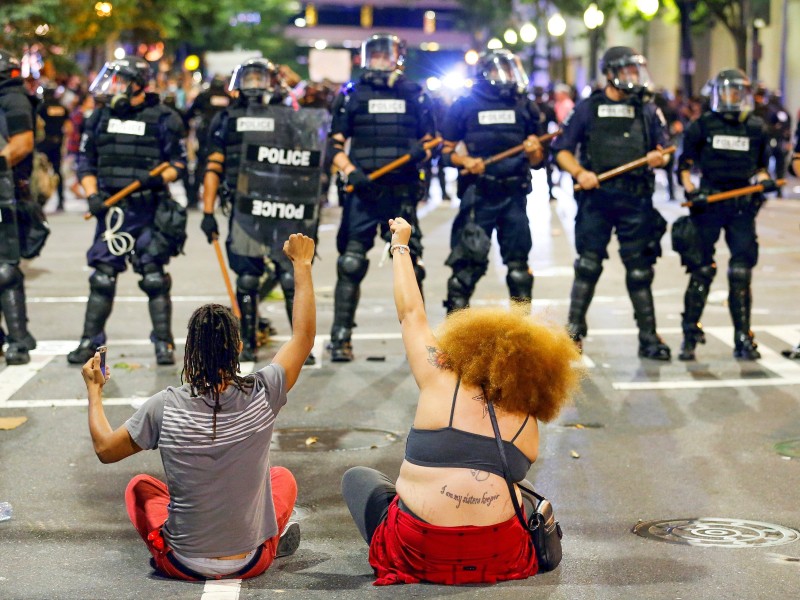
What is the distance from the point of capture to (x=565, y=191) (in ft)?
89.7

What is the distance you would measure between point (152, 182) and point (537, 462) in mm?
3864

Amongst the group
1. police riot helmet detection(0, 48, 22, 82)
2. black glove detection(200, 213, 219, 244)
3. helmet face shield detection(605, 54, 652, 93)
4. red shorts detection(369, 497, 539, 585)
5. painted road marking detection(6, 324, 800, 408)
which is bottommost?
painted road marking detection(6, 324, 800, 408)

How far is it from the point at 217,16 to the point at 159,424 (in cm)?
5429

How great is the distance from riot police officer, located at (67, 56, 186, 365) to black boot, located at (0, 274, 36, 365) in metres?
0.33

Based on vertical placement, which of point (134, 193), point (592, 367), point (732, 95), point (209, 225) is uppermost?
point (732, 95)

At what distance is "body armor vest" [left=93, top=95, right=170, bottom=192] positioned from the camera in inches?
385

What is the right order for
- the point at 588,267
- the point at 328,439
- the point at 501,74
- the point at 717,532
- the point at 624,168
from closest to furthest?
the point at 717,532
the point at 328,439
the point at 624,168
the point at 501,74
the point at 588,267

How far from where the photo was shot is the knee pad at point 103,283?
9.89 metres

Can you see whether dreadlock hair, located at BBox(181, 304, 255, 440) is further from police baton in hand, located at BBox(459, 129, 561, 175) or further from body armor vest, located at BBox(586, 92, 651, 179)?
body armor vest, located at BBox(586, 92, 651, 179)

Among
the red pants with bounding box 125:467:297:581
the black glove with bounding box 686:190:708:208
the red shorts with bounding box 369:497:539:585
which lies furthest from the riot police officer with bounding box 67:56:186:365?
the red shorts with bounding box 369:497:539:585

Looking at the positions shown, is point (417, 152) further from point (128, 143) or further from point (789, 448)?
point (789, 448)

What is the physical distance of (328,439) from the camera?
7.80 metres

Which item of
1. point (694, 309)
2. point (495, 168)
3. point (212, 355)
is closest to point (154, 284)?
point (495, 168)

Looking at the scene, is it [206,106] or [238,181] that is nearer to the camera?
[238,181]
